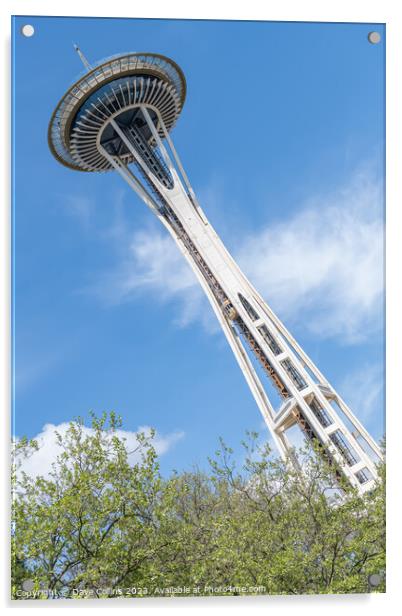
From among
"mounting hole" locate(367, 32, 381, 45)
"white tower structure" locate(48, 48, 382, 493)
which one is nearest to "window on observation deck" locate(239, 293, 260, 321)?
"white tower structure" locate(48, 48, 382, 493)

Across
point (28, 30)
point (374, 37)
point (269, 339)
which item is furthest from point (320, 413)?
point (28, 30)

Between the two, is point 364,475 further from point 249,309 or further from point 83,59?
point 83,59

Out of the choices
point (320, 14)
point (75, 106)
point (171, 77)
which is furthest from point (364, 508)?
point (75, 106)

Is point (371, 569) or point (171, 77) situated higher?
point (171, 77)

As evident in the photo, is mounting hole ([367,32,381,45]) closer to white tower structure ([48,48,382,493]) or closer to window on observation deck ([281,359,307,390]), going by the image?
white tower structure ([48,48,382,493])

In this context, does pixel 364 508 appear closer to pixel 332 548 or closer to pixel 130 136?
pixel 332 548
